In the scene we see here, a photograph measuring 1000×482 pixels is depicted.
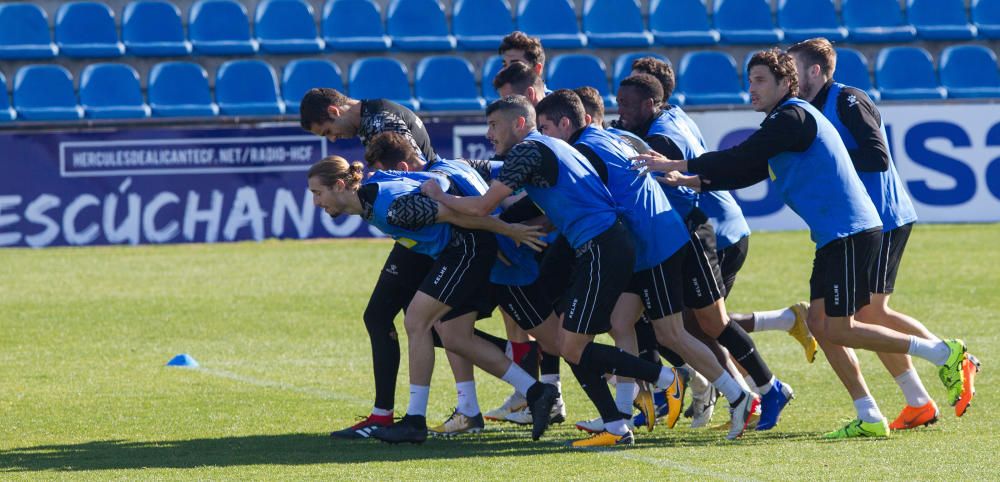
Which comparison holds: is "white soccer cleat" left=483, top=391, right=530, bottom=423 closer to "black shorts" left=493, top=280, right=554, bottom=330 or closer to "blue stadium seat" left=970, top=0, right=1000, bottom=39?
"black shorts" left=493, top=280, right=554, bottom=330

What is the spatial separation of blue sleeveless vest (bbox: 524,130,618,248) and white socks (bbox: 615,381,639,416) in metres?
0.96

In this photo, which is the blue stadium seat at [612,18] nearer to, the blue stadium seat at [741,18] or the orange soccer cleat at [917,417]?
the blue stadium seat at [741,18]

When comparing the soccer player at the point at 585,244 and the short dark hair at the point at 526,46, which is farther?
the short dark hair at the point at 526,46

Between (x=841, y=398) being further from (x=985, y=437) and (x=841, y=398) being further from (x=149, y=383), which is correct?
(x=149, y=383)

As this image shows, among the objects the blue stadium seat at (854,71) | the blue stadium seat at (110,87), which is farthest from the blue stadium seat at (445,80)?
the blue stadium seat at (854,71)

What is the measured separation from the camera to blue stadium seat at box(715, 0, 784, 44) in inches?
796

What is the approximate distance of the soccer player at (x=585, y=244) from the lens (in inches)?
282

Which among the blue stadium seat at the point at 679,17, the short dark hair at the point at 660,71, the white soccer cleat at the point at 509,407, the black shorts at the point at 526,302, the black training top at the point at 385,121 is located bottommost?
the white soccer cleat at the point at 509,407

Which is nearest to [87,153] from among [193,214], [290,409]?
[193,214]

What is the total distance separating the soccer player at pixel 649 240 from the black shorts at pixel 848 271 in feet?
2.34

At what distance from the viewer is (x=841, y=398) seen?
898 centimetres

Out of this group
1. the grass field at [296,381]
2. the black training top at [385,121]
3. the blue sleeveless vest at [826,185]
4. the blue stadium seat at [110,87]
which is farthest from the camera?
the blue stadium seat at [110,87]

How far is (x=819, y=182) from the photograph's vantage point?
23.8 feet

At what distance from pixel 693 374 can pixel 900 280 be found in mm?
6535
